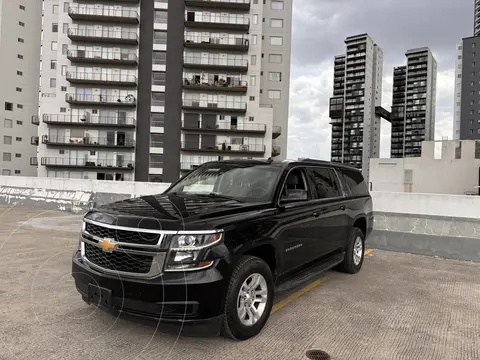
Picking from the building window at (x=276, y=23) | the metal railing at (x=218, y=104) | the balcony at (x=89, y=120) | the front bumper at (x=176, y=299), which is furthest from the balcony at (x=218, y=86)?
the front bumper at (x=176, y=299)

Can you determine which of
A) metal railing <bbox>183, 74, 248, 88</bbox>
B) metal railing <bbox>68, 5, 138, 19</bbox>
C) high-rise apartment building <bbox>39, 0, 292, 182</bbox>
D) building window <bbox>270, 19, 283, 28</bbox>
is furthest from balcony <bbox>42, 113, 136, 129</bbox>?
building window <bbox>270, 19, 283, 28</bbox>

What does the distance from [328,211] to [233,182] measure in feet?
4.76

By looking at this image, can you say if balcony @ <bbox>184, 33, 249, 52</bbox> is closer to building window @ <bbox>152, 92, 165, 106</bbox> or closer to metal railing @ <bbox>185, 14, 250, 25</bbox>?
metal railing @ <bbox>185, 14, 250, 25</bbox>

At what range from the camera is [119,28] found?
52.5 metres

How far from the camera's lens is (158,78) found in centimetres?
5319

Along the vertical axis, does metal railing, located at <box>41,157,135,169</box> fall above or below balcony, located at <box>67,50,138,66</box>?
below

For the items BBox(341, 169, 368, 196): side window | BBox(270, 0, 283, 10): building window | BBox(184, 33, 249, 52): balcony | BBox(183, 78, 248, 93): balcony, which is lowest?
BBox(341, 169, 368, 196): side window

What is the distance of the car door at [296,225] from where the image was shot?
4.22 metres

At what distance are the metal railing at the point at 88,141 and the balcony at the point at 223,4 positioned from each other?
21.3 meters

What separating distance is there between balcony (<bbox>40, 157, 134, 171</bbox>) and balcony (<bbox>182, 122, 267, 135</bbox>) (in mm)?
9969

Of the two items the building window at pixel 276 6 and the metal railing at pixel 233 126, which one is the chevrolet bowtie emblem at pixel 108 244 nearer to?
the metal railing at pixel 233 126

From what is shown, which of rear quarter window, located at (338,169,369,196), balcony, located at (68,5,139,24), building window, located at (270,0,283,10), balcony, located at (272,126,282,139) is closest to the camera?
rear quarter window, located at (338,169,369,196)

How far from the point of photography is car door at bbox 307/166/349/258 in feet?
16.4

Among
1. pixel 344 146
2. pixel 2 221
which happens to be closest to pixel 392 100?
pixel 344 146
